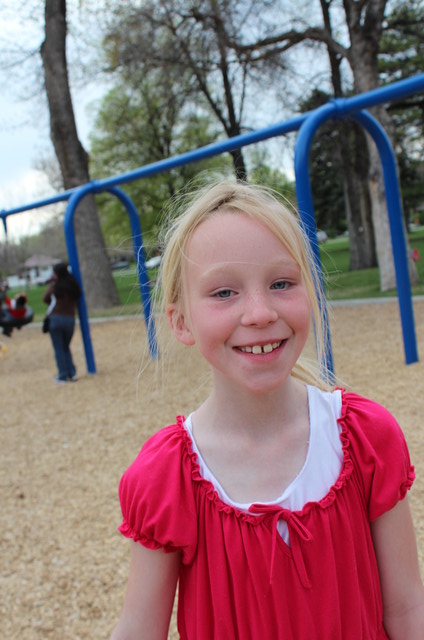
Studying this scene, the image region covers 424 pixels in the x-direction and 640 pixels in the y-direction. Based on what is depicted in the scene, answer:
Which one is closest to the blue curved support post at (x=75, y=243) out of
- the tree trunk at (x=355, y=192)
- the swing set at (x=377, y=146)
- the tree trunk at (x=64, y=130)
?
the swing set at (x=377, y=146)

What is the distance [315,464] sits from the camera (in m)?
1.07

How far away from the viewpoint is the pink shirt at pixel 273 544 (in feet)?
3.23

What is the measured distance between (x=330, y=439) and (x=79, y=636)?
5.15ft

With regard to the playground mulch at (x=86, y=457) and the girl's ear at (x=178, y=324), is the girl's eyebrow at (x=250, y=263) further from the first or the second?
the playground mulch at (x=86, y=457)

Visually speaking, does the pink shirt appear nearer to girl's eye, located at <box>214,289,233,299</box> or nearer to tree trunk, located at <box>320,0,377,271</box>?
girl's eye, located at <box>214,289,233,299</box>

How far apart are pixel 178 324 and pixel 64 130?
1417 centimetres

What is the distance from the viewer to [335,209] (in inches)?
1382

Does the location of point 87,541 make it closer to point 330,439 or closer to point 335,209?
point 330,439

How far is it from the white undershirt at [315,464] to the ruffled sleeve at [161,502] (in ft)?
0.16

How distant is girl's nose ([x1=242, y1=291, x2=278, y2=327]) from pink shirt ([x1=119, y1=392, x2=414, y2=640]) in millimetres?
281

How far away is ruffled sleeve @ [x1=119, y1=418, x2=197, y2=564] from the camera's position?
1.00m

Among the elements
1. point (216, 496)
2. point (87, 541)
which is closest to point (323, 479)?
point (216, 496)

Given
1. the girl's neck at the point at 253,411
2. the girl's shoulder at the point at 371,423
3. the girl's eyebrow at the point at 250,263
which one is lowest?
the girl's shoulder at the point at 371,423

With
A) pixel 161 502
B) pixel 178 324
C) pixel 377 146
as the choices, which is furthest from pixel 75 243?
pixel 161 502
